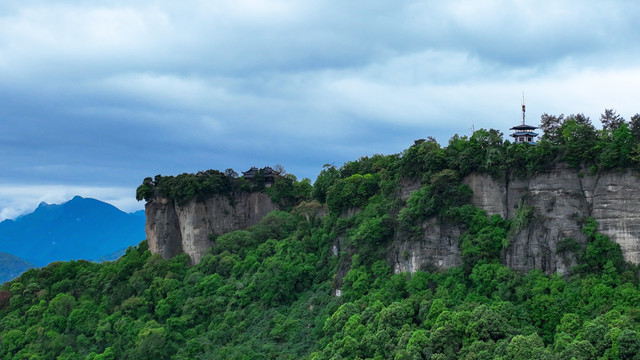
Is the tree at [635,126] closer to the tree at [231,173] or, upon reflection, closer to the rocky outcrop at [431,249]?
the rocky outcrop at [431,249]

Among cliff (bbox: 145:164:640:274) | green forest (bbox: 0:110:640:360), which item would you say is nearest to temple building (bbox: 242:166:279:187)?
green forest (bbox: 0:110:640:360)

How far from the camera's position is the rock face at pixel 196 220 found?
65.8m

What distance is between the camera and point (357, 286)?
49875mm

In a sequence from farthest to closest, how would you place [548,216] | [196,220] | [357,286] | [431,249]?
1. [196,220]
2. [357,286]
3. [431,249]
4. [548,216]

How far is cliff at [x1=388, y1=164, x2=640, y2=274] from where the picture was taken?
133 feet

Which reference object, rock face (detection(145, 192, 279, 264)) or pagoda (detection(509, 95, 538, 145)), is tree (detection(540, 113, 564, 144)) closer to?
pagoda (detection(509, 95, 538, 145))

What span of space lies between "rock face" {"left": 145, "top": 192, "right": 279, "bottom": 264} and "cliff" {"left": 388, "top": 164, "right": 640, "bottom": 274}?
24.2 m

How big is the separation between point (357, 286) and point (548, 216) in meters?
14.7

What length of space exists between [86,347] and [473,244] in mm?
35269

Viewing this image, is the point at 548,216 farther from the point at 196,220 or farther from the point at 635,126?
the point at 196,220

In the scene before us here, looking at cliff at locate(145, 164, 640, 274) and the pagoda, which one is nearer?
cliff at locate(145, 164, 640, 274)

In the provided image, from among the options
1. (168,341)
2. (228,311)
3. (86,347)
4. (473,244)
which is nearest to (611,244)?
(473,244)

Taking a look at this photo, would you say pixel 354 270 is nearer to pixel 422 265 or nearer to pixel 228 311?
pixel 422 265

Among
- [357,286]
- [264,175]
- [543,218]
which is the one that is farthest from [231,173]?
[543,218]
